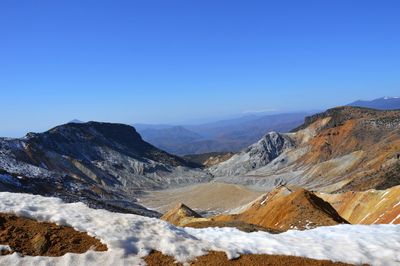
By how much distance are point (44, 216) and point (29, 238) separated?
1810 mm

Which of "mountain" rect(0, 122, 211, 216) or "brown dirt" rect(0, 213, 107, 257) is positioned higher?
"brown dirt" rect(0, 213, 107, 257)

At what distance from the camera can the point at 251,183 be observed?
135m

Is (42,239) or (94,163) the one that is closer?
(42,239)

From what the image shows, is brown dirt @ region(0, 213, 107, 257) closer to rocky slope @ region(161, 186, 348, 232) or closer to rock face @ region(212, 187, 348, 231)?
rocky slope @ region(161, 186, 348, 232)

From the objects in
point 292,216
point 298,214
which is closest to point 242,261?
point 292,216

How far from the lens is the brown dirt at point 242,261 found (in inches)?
613

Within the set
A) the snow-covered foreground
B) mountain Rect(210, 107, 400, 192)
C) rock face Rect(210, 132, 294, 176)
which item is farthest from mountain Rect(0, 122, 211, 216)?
the snow-covered foreground

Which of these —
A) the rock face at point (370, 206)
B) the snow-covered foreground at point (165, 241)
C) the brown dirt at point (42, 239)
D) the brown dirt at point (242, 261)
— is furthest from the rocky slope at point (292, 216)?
the brown dirt at point (42, 239)

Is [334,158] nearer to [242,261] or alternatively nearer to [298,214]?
[298,214]

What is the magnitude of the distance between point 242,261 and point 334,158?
121585 millimetres

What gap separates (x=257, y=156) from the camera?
172m

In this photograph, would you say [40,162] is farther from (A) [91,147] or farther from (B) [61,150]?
(A) [91,147]

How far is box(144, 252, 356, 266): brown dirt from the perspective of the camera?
1557cm

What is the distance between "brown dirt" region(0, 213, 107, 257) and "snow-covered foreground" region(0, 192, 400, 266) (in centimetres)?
35
